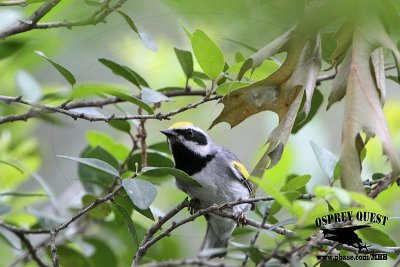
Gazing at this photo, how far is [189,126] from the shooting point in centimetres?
286

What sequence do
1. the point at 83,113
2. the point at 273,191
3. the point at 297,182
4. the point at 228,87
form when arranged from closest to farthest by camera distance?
the point at 273,191, the point at 297,182, the point at 228,87, the point at 83,113

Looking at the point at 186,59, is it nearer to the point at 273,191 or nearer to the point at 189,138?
the point at 189,138

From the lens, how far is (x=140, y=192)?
1.75m

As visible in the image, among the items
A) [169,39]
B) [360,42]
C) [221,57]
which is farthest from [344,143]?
[169,39]

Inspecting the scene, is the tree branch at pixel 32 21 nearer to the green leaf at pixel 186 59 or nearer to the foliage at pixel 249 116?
the foliage at pixel 249 116

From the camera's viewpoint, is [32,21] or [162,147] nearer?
[32,21]

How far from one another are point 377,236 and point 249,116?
1.56 ft

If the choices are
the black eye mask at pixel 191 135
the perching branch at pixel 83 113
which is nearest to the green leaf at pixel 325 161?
the perching branch at pixel 83 113

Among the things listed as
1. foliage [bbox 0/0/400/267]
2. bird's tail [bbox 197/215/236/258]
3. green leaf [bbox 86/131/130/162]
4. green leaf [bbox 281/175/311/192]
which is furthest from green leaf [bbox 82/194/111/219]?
green leaf [bbox 281/175/311/192]

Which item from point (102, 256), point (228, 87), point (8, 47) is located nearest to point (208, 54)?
point (228, 87)

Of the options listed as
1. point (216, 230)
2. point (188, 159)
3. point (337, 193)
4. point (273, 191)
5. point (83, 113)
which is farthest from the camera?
point (188, 159)

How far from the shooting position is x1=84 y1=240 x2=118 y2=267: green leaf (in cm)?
266

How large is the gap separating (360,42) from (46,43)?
1688mm

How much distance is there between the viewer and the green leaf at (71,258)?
261cm
